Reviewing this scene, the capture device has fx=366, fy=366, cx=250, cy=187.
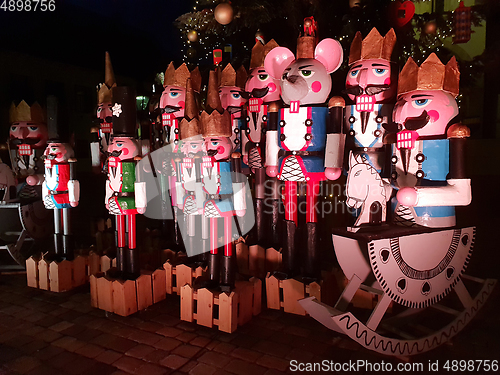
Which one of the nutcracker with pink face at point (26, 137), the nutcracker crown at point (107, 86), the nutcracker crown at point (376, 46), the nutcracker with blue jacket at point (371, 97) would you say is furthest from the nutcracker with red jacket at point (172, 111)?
the nutcracker crown at point (376, 46)

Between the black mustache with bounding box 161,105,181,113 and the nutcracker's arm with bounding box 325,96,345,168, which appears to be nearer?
the nutcracker's arm with bounding box 325,96,345,168

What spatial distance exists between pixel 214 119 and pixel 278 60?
2.64ft

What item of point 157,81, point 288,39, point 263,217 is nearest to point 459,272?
point 263,217

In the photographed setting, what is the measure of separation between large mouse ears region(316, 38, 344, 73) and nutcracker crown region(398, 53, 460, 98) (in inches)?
24.5

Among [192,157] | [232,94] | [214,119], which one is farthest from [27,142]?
[214,119]

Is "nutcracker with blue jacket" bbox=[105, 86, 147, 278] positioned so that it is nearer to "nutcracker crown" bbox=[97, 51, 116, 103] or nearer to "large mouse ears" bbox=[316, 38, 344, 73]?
"nutcracker crown" bbox=[97, 51, 116, 103]

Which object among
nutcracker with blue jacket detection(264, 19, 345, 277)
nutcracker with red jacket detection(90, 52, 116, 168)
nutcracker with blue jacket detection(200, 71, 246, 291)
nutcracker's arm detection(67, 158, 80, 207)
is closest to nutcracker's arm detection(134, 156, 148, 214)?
nutcracker with blue jacket detection(200, 71, 246, 291)

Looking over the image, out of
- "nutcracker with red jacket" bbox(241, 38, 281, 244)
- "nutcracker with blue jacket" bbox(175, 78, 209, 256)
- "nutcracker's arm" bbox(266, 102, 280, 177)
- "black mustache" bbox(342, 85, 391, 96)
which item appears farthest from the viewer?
"nutcracker with red jacket" bbox(241, 38, 281, 244)

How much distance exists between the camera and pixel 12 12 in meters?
4.67

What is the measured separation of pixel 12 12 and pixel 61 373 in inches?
178

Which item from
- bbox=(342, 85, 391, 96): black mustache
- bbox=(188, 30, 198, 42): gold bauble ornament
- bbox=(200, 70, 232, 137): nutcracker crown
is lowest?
bbox=(200, 70, 232, 137): nutcracker crown

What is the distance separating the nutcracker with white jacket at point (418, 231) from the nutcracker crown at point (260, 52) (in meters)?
1.46

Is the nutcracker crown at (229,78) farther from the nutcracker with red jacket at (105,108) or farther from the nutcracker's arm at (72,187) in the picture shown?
the nutcracker's arm at (72,187)

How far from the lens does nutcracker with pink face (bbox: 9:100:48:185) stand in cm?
407
